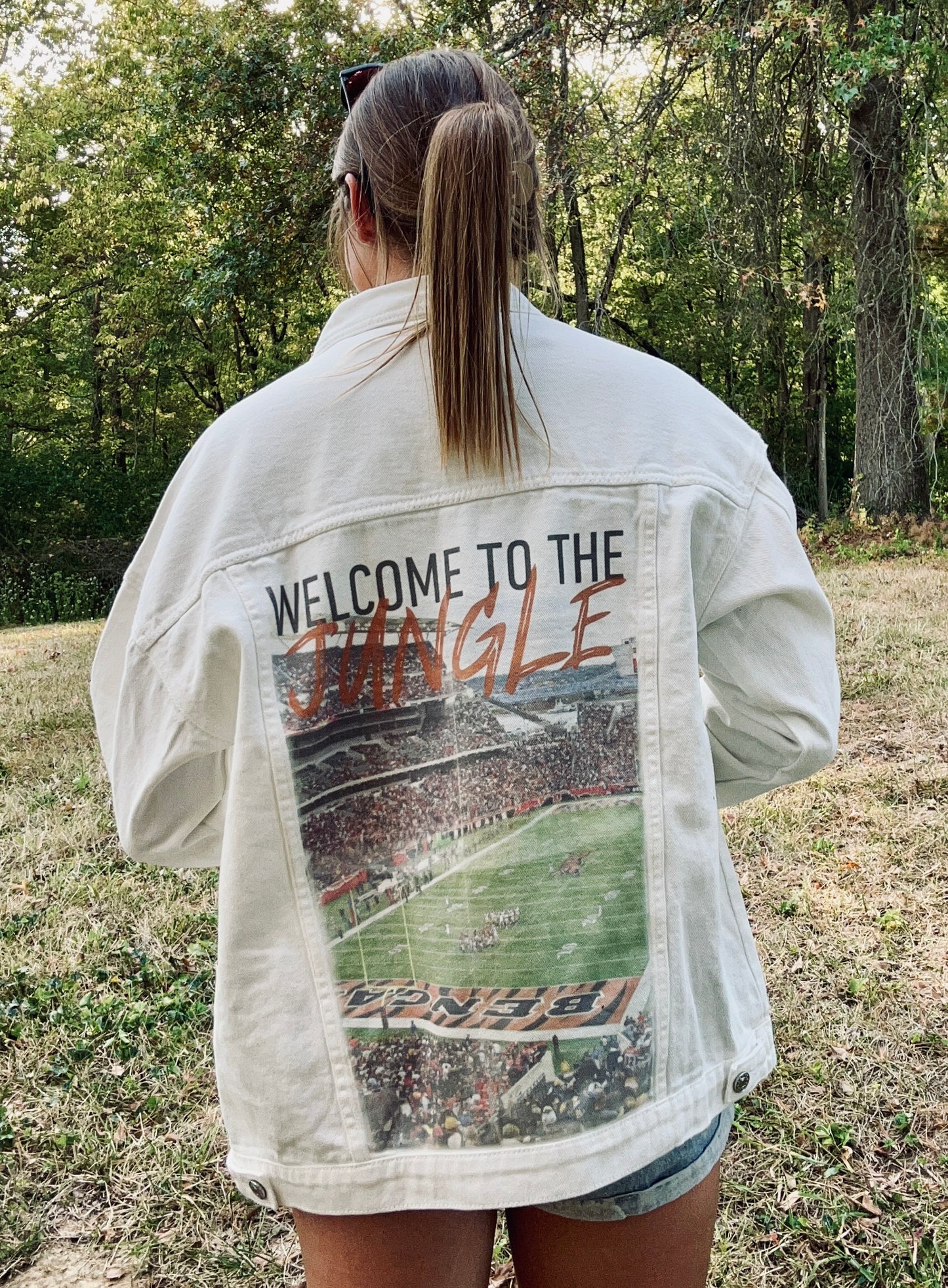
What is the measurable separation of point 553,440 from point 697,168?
34.2 feet

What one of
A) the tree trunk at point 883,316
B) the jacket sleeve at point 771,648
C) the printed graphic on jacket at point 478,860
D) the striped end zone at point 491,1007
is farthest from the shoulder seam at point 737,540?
the tree trunk at point 883,316

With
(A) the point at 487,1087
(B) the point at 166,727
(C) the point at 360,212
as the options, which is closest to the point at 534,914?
(A) the point at 487,1087

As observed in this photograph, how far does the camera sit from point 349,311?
1.06 m

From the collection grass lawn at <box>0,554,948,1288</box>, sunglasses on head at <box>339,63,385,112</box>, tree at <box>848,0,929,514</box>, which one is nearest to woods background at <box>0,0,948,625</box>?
tree at <box>848,0,929,514</box>

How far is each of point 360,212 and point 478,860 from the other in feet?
2.24

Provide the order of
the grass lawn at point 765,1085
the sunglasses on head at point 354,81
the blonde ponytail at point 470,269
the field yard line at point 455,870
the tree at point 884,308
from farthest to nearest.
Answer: the tree at point 884,308 → the grass lawn at point 765,1085 → the sunglasses on head at point 354,81 → the field yard line at point 455,870 → the blonde ponytail at point 470,269

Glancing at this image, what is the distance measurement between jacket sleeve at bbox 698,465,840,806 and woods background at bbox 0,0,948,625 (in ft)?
13.2

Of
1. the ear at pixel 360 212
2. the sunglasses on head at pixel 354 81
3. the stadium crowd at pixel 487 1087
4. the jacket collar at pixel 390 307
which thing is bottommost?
the stadium crowd at pixel 487 1087

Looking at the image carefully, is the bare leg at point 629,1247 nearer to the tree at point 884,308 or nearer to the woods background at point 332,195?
the woods background at point 332,195

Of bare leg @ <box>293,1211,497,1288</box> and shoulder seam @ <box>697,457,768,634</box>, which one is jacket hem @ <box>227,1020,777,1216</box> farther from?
shoulder seam @ <box>697,457,768,634</box>

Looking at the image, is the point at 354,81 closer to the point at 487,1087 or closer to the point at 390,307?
the point at 390,307

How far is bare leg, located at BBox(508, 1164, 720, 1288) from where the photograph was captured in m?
1.05

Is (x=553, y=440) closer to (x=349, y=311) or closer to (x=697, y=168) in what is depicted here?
(x=349, y=311)

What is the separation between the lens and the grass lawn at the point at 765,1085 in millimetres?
2176
